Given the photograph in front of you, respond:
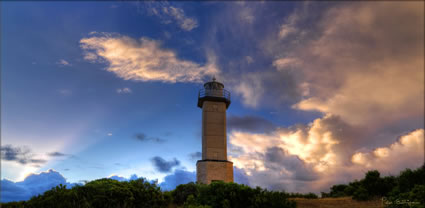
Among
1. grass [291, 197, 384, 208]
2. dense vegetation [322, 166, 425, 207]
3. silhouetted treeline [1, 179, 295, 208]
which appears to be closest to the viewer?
silhouetted treeline [1, 179, 295, 208]

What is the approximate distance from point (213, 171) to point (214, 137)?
164 inches

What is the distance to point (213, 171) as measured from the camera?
102ft

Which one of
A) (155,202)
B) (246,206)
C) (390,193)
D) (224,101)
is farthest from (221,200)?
(224,101)

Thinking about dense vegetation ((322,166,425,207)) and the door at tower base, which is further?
the door at tower base

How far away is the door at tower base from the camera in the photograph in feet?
101

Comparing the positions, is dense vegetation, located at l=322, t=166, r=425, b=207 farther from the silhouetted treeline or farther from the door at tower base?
the door at tower base

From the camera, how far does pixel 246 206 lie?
14.3 meters

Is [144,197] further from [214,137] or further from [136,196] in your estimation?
[214,137]

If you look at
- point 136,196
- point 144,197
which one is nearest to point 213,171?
point 144,197

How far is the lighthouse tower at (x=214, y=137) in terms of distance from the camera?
1227 inches

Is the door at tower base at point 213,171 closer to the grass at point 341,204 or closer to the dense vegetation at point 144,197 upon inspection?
the grass at point 341,204

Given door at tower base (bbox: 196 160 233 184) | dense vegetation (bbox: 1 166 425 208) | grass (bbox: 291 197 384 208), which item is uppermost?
door at tower base (bbox: 196 160 233 184)

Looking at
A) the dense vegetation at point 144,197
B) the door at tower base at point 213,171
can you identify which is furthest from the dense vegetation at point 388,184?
the door at tower base at point 213,171

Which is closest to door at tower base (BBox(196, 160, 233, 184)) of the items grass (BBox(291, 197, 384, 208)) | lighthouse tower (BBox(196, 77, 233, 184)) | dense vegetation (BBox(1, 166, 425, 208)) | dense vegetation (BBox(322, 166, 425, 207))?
lighthouse tower (BBox(196, 77, 233, 184))
